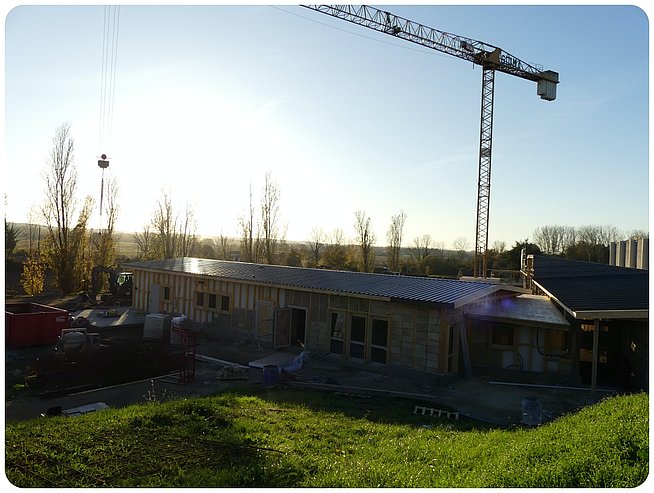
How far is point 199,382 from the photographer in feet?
47.8

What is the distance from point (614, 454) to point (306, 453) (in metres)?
4.75

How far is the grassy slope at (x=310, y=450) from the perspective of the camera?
6613mm

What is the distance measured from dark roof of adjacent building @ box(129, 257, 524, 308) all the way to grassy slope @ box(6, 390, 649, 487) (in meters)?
6.00

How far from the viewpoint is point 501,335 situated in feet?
54.2

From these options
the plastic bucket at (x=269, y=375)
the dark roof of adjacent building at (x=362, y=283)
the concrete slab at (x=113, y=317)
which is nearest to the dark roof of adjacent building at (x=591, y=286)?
the dark roof of adjacent building at (x=362, y=283)

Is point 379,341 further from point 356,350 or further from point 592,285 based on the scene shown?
point 592,285

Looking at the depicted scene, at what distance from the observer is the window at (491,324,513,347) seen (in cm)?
1642

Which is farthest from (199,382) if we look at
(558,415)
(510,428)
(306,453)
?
(558,415)

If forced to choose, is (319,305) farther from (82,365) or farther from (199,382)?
(82,365)

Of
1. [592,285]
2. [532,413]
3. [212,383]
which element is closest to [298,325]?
[212,383]

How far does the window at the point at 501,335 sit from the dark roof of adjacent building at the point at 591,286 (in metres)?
1.94

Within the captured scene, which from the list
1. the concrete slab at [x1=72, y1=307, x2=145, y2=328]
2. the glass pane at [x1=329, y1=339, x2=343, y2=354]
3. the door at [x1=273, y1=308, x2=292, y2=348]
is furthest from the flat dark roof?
the concrete slab at [x1=72, y1=307, x2=145, y2=328]

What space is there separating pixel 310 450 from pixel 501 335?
1024cm

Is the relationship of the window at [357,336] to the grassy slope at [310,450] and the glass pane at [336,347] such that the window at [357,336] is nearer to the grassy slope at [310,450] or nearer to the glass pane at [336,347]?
the glass pane at [336,347]
